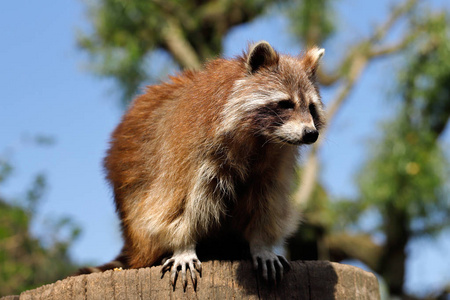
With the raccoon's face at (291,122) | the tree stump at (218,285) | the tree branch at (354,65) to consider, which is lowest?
the tree stump at (218,285)

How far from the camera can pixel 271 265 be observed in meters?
4.11

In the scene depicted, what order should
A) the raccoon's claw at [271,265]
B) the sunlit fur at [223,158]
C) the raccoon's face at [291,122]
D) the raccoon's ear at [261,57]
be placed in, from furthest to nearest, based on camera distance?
the raccoon's ear at [261,57] < the sunlit fur at [223,158] < the raccoon's face at [291,122] < the raccoon's claw at [271,265]

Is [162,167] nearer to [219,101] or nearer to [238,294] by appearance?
[219,101]

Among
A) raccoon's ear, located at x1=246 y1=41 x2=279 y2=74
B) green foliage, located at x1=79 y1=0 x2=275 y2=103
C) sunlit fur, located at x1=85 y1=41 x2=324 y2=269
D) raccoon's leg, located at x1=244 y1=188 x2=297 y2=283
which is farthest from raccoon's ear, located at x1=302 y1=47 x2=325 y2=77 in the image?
green foliage, located at x1=79 y1=0 x2=275 y2=103

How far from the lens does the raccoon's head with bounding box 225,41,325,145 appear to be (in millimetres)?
4227

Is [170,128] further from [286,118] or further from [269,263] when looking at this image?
[269,263]

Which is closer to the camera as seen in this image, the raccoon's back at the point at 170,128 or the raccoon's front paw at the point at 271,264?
the raccoon's front paw at the point at 271,264

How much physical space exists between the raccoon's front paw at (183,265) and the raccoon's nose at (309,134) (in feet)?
3.95

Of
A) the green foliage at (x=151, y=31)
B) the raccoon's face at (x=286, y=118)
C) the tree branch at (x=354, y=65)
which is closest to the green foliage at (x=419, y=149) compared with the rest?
the tree branch at (x=354, y=65)

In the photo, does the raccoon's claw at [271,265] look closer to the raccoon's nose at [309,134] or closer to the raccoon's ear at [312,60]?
the raccoon's nose at [309,134]

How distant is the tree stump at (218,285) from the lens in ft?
12.8

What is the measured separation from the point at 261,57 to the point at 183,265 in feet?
5.76

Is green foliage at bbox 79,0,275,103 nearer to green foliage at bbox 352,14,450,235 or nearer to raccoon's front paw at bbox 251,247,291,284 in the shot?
green foliage at bbox 352,14,450,235

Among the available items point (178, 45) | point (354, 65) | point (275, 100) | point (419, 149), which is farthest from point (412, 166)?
point (275, 100)
